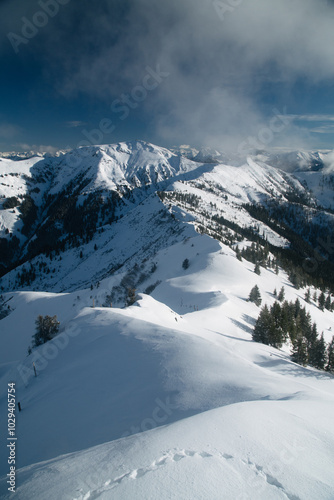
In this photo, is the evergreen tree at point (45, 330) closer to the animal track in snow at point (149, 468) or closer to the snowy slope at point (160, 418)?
the snowy slope at point (160, 418)

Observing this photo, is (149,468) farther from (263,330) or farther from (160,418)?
(263,330)

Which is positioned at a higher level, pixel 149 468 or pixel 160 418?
pixel 149 468

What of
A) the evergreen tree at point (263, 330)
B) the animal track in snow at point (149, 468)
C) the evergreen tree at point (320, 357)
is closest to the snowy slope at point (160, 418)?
the animal track in snow at point (149, 468)

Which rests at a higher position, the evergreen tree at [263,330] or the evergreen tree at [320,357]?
the evergreen tree at [263,330]

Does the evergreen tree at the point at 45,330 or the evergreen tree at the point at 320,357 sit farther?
the evergreen tree at the point at 320,357

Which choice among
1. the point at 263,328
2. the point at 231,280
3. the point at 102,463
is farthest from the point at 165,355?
the point at 231,280

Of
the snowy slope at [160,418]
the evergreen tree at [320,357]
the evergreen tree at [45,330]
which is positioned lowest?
the evergreen tree at [320,357]

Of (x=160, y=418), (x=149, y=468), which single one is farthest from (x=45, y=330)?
(x=149, y=468)

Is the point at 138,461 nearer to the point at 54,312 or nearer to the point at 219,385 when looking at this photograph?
the point at 219,385

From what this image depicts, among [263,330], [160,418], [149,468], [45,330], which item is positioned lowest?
[45,330]

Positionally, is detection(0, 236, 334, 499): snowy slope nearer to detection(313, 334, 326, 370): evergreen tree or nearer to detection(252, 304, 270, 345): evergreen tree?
detection(252, 304, 270, 345): evergreen tree

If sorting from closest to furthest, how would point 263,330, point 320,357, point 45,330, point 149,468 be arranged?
point 149,468 < point 45,330 < point 263,330 < point 320,357
